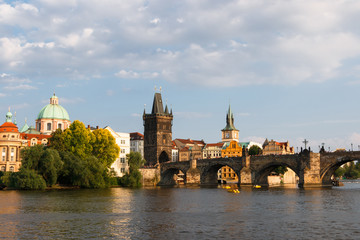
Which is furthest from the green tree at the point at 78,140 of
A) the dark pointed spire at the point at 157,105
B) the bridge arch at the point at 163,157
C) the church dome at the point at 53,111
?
the dark pointed spire at the point at 157,105

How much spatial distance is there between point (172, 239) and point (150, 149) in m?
143

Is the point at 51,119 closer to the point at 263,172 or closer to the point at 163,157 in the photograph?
the point at 163,157

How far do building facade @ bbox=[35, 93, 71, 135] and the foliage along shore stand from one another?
5126cm

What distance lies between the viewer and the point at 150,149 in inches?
6885

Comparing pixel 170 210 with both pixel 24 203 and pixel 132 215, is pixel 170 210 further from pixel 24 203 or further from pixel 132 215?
pixel 24 203

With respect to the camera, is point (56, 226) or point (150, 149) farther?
point (150, 149)

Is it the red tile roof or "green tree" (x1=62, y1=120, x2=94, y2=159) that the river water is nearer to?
"green tree" (x1=62, y1=120, x2=94, y2=159)

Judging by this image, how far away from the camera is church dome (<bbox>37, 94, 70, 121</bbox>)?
162 metres

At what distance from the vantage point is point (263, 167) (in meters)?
114

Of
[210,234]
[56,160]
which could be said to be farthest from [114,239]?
[56,160]

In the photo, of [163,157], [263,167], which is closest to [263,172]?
[263,167]

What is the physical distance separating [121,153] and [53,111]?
4014cm

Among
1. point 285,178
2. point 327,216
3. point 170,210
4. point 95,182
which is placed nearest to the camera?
point 327,216

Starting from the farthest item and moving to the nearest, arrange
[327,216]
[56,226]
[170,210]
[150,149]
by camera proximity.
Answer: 1. [150,149]
2. [170,210]
3. [327,216]
4. [56,226]
